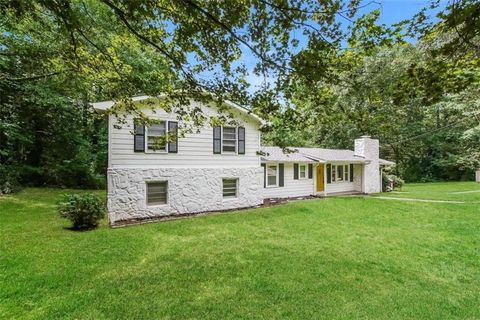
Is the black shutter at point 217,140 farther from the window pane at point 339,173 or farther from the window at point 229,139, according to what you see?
the window pane at point 339,173

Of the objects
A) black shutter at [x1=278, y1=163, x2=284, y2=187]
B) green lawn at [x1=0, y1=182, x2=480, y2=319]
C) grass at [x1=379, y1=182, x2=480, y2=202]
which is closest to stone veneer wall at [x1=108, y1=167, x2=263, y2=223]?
green lawn at [x1=0, y1=182, x2=480, y2=319]

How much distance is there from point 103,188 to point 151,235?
11432 millimetres

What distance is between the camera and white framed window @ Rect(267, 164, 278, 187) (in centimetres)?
1500

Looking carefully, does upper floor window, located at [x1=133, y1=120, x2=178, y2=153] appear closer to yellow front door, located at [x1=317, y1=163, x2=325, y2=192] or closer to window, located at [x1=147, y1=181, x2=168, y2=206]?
window, located at [x1=147, y1=181, x2=168, y2=206]

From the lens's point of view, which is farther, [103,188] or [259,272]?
[103,188]

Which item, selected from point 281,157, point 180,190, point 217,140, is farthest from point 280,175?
point 180,190

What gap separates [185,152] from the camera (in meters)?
11.1

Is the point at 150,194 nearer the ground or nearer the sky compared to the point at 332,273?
nearer the sky

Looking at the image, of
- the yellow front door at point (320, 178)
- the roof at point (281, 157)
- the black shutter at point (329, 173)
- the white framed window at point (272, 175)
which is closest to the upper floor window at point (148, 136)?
the roof at point (281, 157)

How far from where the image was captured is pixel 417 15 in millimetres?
3152

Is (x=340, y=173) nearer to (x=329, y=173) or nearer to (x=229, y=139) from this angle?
(x=329, y=173)

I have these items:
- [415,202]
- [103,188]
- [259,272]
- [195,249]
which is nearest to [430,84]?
[259,272]

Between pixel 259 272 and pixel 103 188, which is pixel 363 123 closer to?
pixel 259 272

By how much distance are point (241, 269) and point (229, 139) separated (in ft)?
23.4
